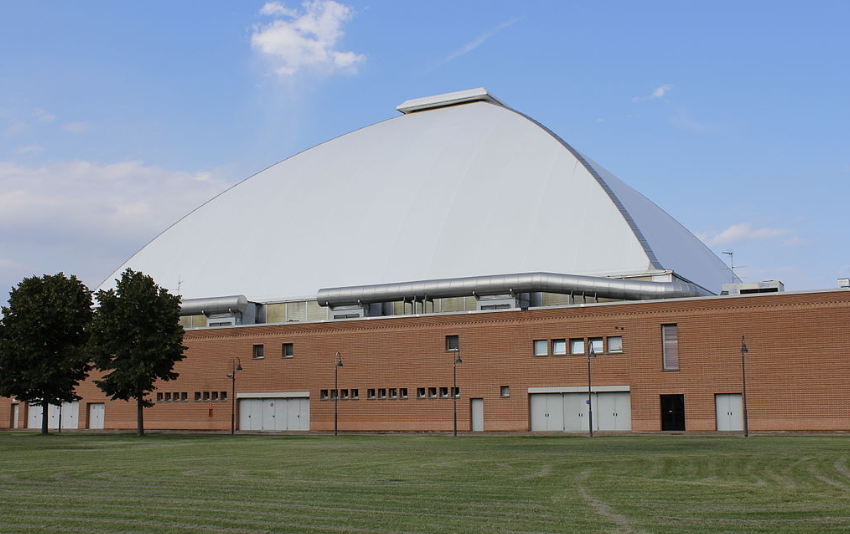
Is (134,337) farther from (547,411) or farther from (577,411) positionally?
(577,411)

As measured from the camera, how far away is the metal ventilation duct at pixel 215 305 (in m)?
71.9

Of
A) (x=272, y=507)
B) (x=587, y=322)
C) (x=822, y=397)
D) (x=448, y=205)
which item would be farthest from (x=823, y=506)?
(x=448, y=205)

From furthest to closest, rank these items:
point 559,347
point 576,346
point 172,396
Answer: point 172,396
point 559,347
point 576,346

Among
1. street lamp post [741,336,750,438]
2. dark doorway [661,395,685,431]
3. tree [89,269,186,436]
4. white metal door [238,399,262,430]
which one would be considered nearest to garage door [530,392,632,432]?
dark doorway [661,395,685,431]

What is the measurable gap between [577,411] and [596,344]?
14.9 ft

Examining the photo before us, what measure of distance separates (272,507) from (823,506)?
10.8m

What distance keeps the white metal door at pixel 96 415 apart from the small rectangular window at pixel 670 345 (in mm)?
48199

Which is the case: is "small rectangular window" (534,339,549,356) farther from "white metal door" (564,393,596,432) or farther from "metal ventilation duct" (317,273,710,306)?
"metal ventilation duct" (317,273,710,306)

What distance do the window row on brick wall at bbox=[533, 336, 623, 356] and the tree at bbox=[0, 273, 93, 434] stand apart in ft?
102

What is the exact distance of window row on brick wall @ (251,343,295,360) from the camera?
223 ft

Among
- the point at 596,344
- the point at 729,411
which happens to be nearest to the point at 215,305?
the point at 596,344

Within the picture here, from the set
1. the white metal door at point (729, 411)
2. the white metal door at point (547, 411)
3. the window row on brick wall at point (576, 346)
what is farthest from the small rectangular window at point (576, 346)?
the white metal door at point (729, 411)

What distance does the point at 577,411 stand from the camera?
57.0 m

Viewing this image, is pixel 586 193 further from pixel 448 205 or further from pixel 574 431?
pixel 574 431
